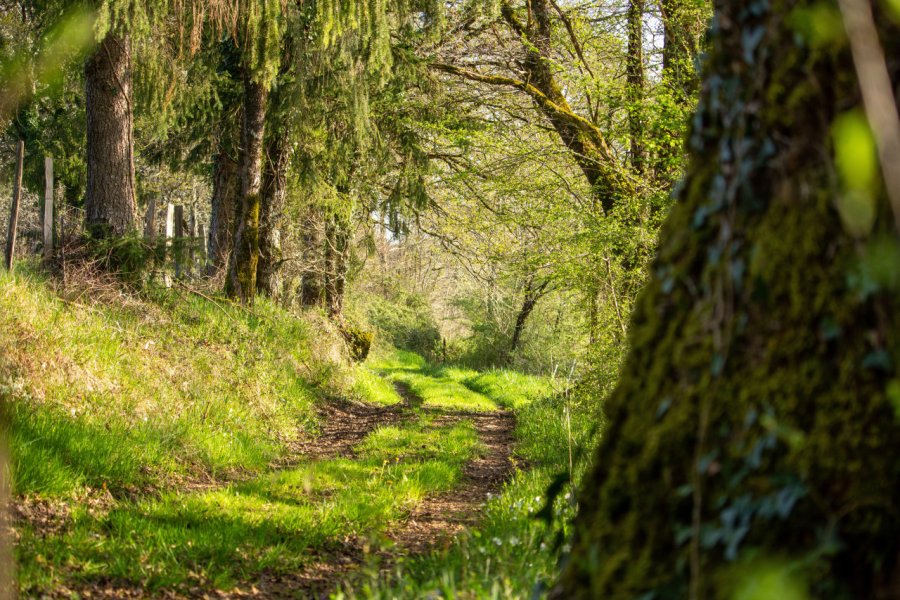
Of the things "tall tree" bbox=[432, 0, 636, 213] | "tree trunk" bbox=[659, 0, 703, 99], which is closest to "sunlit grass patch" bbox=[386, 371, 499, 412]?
"tall tree" bbox=[432, 0, 636, 213]

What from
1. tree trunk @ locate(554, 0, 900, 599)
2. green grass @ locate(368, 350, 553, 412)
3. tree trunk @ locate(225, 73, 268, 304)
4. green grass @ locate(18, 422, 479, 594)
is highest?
tree trunk @ locate(225, 73, 268, 304)

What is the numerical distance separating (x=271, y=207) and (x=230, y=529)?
970 centimetres

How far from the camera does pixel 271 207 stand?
13.8 m

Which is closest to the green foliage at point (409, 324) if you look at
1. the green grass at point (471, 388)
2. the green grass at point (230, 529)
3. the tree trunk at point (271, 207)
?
the green grass at point (471, 388)

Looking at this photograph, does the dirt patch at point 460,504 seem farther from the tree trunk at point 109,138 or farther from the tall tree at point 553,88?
the tree trunk at point 109,138

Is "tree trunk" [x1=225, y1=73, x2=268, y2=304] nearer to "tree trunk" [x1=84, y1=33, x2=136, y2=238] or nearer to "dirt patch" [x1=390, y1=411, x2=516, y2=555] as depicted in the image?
"tree trunk" [x1=84, y1=33, x2=136, y2=238]

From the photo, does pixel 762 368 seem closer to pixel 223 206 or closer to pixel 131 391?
pixel 131 391

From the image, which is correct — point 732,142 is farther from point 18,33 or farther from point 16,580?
point 18,33

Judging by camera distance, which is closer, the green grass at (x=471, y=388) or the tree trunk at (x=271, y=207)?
the tree trunk at (x=271, y=207)

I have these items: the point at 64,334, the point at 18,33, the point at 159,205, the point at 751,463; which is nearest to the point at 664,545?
the point at 751,463

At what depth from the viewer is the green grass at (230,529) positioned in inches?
158

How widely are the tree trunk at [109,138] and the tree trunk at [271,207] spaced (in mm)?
4584

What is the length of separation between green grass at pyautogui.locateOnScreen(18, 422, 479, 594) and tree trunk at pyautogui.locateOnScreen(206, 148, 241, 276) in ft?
27.8

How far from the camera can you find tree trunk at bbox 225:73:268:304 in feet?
39.7
